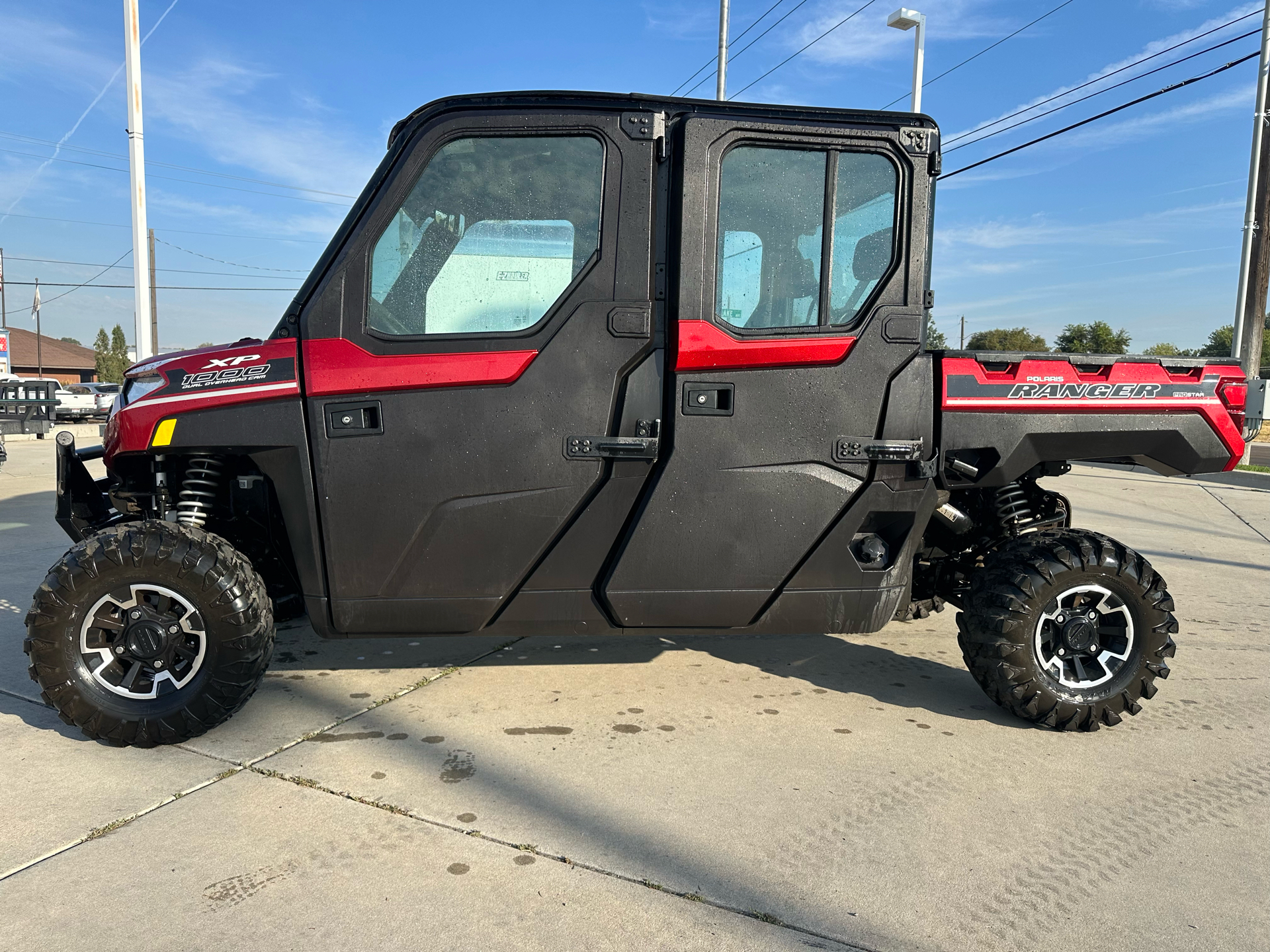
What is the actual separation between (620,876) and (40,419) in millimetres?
19414

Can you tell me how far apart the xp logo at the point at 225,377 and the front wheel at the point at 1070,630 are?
9.71 ft

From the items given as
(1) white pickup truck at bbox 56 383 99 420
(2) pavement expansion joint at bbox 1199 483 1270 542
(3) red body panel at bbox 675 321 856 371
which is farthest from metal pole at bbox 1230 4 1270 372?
(1) white pickup truck at bbox 56 383 99 420

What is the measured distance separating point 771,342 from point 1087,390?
Result: 4.39 ft

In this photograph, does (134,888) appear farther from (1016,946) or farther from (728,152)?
(728,152)

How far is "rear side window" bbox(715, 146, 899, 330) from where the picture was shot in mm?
3232

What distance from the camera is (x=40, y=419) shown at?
1762 cm

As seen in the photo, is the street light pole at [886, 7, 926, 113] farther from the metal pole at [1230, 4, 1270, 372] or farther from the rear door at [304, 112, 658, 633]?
the rear door at [304, 112, 658, 633]

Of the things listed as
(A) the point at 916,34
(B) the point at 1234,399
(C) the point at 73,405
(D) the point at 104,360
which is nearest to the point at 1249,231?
(A) the point at 916,34

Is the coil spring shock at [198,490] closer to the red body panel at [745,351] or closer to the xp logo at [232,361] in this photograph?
the xp logo at [232,361]

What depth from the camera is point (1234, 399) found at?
362cm

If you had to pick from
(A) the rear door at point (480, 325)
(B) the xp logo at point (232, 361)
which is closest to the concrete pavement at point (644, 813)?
(A) the rear door at point (480, 325)

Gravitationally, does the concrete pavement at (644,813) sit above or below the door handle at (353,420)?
below

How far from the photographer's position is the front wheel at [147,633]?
316 centimetres

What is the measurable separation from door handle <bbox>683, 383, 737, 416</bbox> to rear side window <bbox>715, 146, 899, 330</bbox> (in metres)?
0.24
